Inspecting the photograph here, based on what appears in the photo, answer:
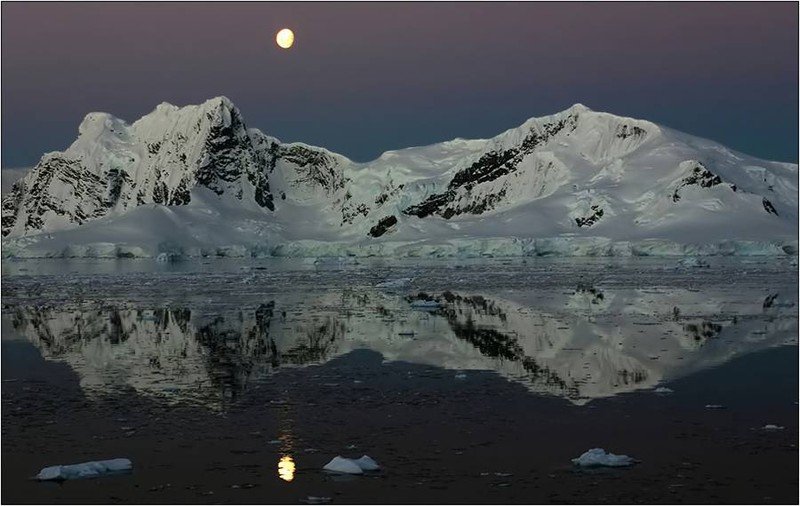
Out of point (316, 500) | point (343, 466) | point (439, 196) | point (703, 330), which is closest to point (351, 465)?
point (343, 466)

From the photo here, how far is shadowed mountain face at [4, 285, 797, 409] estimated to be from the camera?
51.1 ft

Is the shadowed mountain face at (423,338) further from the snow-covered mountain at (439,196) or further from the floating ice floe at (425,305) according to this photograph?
the snow-covered mountain at (439,196)

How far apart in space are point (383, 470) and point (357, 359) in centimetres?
822

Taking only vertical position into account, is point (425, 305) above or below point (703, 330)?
above

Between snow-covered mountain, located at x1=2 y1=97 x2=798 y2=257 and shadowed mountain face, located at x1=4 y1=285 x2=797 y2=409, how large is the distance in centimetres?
6741

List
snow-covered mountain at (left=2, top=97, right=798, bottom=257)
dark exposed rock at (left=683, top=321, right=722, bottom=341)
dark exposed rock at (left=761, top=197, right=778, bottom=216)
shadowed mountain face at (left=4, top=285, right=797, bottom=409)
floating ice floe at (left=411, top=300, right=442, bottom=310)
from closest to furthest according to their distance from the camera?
shadowed mountain face at (left=4, top=285, right=797, bottom=409), dark exposed rock at (left=683, top=321, right=722, bottom=341), floating ice floe at (left=411, top=300, right=442, bottom=310), snow-covered mountain at (left=2, top=97, right=798, bottom=257), dark exposed rock at (left=761, top=197, right=778, bottom=216)

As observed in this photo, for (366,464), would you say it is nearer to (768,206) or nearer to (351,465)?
(351,465)

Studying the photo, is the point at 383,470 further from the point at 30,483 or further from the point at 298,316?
the point at 298,316

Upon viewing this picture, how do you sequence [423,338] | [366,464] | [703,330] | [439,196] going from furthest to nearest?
[439,196] → [703,330] → [423,338] → [366,464]

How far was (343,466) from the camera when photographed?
962cm

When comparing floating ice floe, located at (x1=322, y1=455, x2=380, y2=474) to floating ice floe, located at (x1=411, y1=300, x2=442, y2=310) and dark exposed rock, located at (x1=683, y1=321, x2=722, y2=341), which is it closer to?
dark exposed rock, located at (x1=683, y1=321, x2=722, y2=341)

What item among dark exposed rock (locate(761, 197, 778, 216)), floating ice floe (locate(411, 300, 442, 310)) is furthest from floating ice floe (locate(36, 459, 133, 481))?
dark exposed rock (locate(761, 197, 778, 216))

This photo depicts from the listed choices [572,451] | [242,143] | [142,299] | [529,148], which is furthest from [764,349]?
[242,143]

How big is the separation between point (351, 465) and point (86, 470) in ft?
9.21
